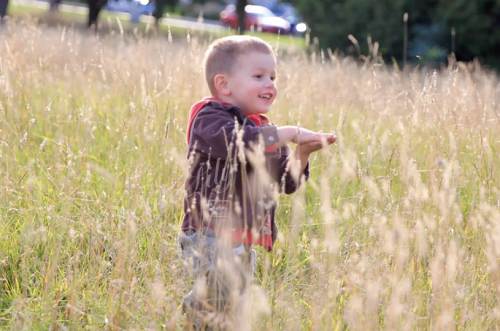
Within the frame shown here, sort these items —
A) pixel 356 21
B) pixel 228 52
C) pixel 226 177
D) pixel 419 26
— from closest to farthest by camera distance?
pixel 226 177 < pixel 228 52 < pixel 419 26 < pixel 356 21

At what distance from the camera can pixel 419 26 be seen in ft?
42.5

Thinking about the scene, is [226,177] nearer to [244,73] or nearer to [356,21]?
[244,73]

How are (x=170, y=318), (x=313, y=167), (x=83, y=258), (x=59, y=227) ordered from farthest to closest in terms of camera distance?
(x=313, y=167), (x=59, y=227), (x=83, y=258), (x=170, y=318)

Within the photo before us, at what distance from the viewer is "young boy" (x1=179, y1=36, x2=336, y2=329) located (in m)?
2.08

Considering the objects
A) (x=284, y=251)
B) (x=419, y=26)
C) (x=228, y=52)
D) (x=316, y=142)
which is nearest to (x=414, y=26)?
(x=419, y=26)

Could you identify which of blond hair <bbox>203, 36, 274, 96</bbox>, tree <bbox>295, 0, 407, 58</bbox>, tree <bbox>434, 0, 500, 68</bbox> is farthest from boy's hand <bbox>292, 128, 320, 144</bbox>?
tree <bbox>434, 0, 500, 68</bbox>

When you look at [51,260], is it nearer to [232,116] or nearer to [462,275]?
[232,116]

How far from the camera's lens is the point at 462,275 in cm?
244

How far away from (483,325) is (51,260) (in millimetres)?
1661

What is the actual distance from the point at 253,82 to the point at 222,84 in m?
0.13

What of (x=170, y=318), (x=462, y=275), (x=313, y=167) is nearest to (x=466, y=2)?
(x=313, y=167)

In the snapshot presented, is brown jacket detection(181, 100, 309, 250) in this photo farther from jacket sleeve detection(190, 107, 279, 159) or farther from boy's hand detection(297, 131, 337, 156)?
boy's hand detection(297, 131, 337, 156)

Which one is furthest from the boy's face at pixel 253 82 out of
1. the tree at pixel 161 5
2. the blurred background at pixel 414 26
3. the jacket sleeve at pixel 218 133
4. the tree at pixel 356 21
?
the tree at pixel 161 5

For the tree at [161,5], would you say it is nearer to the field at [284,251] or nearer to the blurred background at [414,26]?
the blurred background at [414,26]
